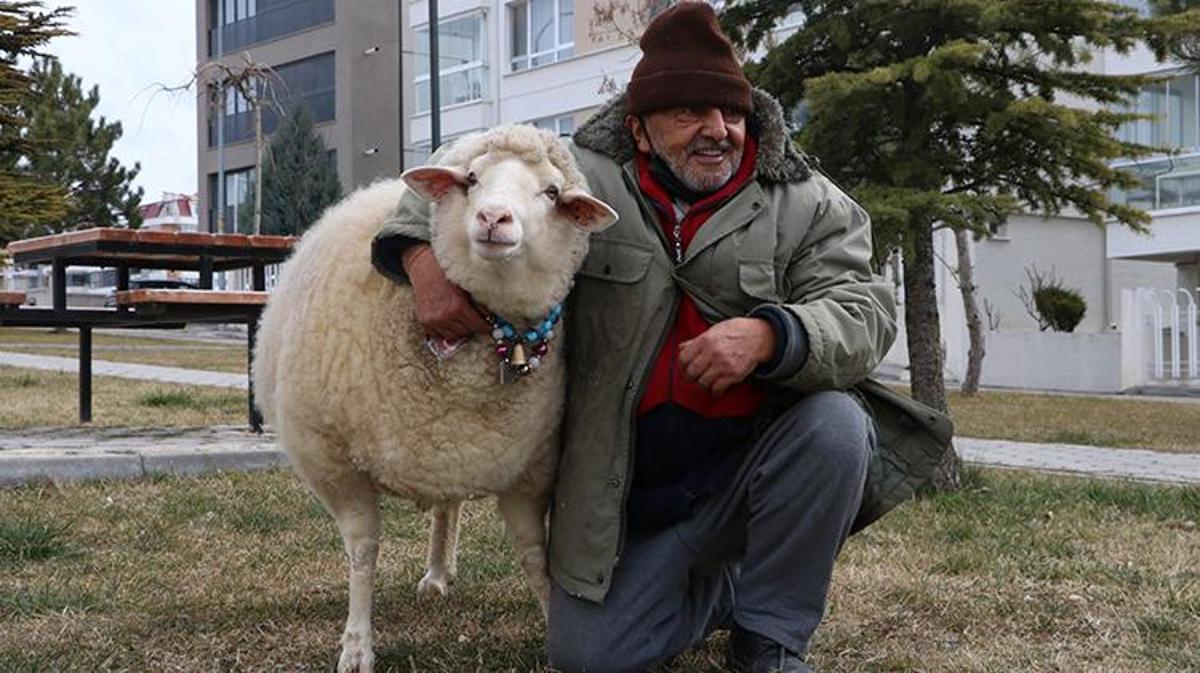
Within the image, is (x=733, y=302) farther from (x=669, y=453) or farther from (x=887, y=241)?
(x=887, y=241)

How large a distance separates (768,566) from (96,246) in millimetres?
5160

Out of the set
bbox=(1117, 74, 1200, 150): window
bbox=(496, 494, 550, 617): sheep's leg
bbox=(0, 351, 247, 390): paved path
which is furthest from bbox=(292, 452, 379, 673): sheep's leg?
bbox=(1117, 74, 1200, 150): window

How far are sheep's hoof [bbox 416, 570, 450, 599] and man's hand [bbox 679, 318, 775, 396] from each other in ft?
4.67

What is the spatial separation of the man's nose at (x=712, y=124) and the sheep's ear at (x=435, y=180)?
57cm

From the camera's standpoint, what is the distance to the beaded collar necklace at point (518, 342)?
9.82 feet

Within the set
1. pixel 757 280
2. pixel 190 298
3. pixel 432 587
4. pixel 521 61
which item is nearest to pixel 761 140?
pixel 757 280

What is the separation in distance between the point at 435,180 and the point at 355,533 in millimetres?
879

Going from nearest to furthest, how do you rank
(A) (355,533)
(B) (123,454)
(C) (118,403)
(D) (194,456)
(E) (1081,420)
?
(A) (355,533) < (B) (123,454) < (D) (194,456) < (C) (118,403) < (E) (1081,420)

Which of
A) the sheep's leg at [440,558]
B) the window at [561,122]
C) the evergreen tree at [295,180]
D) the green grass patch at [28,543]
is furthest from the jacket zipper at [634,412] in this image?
the evergreen tree at [295,180]

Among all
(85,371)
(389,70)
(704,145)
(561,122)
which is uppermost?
(389,70)

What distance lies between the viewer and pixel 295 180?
34.3 metres

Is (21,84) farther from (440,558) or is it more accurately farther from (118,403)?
(440,558)

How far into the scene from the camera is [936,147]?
6340 mm

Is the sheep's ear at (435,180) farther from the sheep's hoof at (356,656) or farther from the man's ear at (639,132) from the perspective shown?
the sheep's hoof at (356,656)
